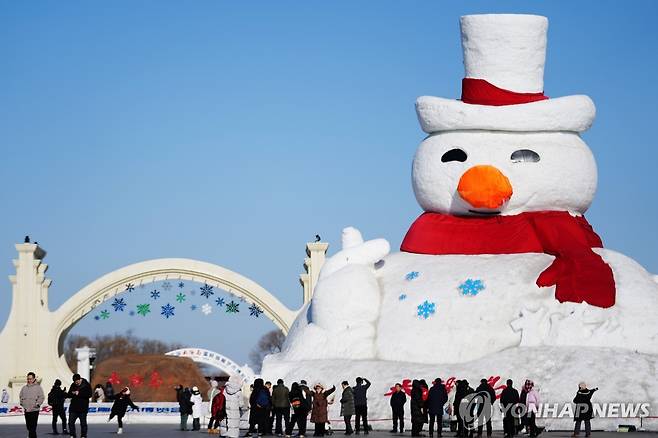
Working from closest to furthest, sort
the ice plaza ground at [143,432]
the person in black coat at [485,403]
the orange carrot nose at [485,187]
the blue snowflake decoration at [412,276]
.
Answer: the person in black coat at [485,403], the ice plaza ground at [143,432], the orange carrot nose at [485,187], the blue snowflake decoration at [412,276]

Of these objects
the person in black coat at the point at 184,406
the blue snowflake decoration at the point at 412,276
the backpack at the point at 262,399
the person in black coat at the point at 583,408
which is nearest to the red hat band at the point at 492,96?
the blue snowflake decoration at the point at 412,276

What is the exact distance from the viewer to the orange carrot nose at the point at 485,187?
1227 inches

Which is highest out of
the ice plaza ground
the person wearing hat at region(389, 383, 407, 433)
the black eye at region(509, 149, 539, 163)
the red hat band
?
the red hat band

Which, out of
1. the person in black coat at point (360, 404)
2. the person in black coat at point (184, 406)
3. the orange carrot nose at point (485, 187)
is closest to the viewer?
the person in black coat at point (360, 404)

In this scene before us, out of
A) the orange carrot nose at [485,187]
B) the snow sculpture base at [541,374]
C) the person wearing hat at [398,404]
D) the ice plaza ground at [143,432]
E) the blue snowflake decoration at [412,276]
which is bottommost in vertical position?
the ice plaza ground at [143,432]

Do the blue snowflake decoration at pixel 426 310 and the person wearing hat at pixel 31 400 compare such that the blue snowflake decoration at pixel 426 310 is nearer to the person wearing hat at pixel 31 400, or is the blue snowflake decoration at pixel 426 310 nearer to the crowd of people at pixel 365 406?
the crowd of people at pixel 365 406

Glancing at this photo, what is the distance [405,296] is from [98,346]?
A: 54.5m

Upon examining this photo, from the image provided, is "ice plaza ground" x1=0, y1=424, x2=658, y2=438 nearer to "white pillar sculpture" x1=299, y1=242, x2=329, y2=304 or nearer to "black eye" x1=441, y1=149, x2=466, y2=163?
"black eye" x1=441, y1=149, x2=466, y2=163

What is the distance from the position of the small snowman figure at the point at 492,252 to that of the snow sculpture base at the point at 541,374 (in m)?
0.62

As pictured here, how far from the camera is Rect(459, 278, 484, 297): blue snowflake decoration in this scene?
30734mm

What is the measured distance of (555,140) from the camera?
31.8 m

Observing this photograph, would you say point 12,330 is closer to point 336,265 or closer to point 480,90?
point 336,265

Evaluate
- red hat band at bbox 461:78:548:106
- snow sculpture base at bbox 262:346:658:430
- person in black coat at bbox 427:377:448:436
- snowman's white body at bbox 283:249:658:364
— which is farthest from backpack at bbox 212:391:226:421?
red hat band at bbox 461:78:548:106

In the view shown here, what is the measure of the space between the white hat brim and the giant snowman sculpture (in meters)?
0.03
